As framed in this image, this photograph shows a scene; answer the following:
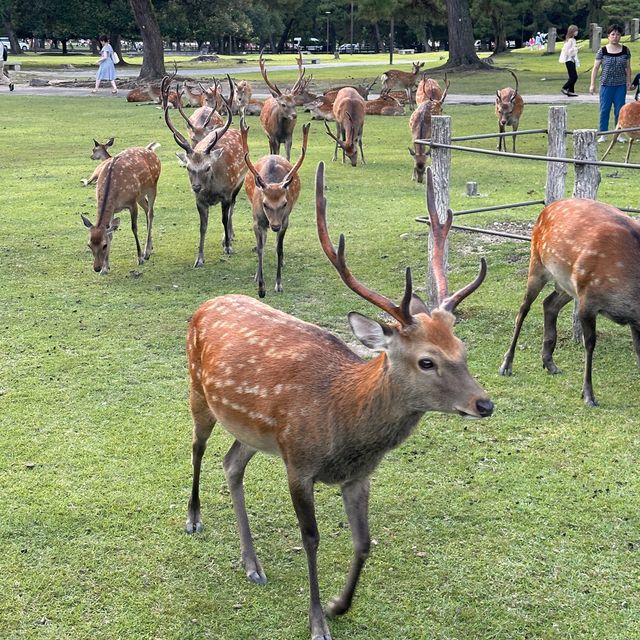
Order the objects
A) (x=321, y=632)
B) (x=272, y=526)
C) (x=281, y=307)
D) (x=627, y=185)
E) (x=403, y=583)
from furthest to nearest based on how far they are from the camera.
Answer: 1. (x=627, y=185)
2. (x=281, y=307)
3. (x=272, y=526)
4. (x=403, y=583)
5. (x=321, y=632)

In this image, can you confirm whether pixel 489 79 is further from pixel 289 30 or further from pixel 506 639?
pixel 289 30

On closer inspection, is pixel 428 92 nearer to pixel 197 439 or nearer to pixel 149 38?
pixel 149 38

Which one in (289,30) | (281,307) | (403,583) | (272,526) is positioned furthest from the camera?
(289,30)

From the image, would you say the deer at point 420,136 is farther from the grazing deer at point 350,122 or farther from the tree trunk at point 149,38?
the tree trunk at point 149,38

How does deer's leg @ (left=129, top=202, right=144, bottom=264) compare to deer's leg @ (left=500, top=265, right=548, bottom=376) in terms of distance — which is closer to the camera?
deer's leg @ (left=500, top=265, right=548, bottom=376)

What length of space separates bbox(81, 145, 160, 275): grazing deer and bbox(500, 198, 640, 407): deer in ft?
13.1

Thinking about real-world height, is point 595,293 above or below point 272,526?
above

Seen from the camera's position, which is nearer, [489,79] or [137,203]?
[137,203]

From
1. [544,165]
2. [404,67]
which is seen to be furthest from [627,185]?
[404,67]

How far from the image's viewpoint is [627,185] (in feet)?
37.2

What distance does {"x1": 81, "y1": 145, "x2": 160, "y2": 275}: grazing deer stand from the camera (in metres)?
8.16

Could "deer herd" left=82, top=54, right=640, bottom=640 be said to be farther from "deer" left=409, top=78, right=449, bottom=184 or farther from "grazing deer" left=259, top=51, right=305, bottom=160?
"grazing deer" left=259, top=51, right=305, bottom=160

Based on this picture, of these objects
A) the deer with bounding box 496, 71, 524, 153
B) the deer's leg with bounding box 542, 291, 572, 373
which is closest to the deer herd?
the deer's leg with bounding box 542, 291, 572, 373

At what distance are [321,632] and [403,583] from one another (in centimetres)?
50
